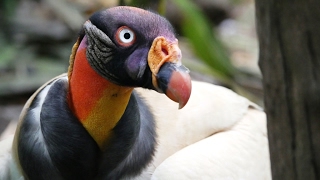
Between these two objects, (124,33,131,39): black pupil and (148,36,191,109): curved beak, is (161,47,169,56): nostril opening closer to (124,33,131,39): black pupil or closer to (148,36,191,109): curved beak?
(148,36,191,109): curved beak

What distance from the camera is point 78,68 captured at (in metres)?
2.12

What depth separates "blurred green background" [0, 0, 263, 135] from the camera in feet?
12.6

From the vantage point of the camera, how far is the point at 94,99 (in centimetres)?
212

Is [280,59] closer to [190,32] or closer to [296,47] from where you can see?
[296,47]

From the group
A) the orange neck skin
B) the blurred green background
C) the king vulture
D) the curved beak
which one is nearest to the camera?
the curved beak

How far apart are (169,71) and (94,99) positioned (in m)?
0.40

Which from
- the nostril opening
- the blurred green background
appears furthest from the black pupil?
the blurred green background

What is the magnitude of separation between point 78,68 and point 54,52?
9.99 ft

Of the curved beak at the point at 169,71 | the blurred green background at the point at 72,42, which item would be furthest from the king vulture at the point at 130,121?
the blurred green background at the point at 72,42

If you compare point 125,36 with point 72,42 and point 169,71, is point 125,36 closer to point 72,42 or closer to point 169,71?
point 169,71

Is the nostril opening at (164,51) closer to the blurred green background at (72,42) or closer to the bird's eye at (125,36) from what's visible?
the bird's eye at (125,36)

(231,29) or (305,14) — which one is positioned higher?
(305,14)

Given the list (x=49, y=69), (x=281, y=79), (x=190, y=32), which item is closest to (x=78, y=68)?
(x=281, y=79)

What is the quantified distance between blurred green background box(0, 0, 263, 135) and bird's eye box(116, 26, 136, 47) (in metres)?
1.47
